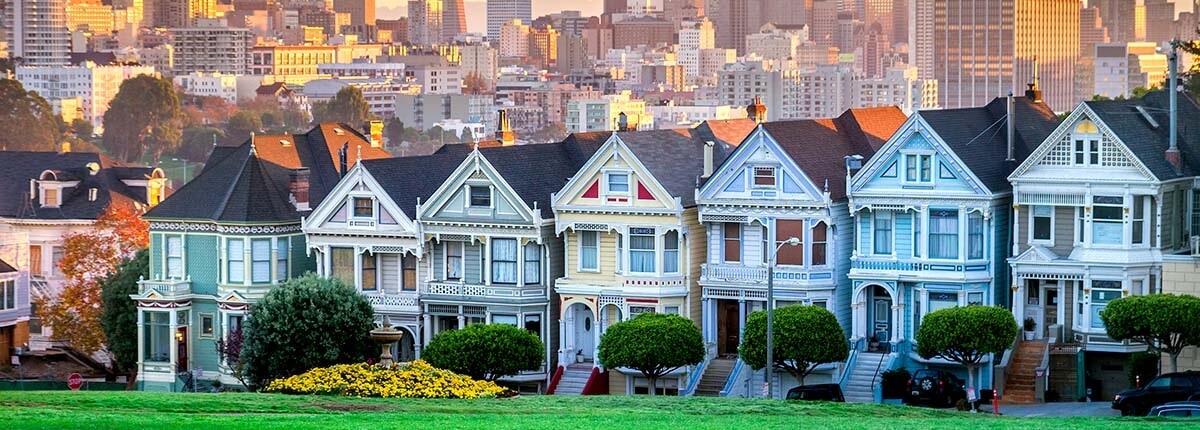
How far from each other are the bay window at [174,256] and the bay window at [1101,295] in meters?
22.7

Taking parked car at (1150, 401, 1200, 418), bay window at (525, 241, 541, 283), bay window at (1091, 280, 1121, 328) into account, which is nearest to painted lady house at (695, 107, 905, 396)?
bay window at (525, 241, 541, 283)

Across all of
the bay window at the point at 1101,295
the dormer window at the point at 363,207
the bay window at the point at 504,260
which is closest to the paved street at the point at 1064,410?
the bay window at the point at 1101,295

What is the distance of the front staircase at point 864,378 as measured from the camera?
54.6 metres

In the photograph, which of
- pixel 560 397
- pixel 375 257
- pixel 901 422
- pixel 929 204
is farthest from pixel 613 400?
pixel 375 257

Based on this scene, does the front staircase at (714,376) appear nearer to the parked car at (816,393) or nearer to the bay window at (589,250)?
the bay window at (589,250)

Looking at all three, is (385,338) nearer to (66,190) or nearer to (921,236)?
(921,236)

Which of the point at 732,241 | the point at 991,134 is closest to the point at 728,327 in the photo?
the point at 732,241

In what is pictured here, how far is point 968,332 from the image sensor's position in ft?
172

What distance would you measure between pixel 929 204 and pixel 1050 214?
2589mm

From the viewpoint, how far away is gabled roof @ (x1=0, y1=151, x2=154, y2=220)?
8344 cm

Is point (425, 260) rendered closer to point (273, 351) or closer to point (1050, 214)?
point (273, 351)

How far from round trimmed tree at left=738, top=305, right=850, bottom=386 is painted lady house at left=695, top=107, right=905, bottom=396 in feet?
4.56

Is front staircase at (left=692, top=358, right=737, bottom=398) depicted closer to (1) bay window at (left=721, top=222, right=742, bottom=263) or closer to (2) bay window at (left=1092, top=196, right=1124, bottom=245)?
(1) bay window at (left=721, top=222, right=742, bottom=263)

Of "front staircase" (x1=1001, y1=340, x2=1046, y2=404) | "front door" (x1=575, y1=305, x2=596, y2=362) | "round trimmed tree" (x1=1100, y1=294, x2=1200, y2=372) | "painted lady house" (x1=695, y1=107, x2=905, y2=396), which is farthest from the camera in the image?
"front door" (x1=575, y1=305, x2=596, y2=362)
